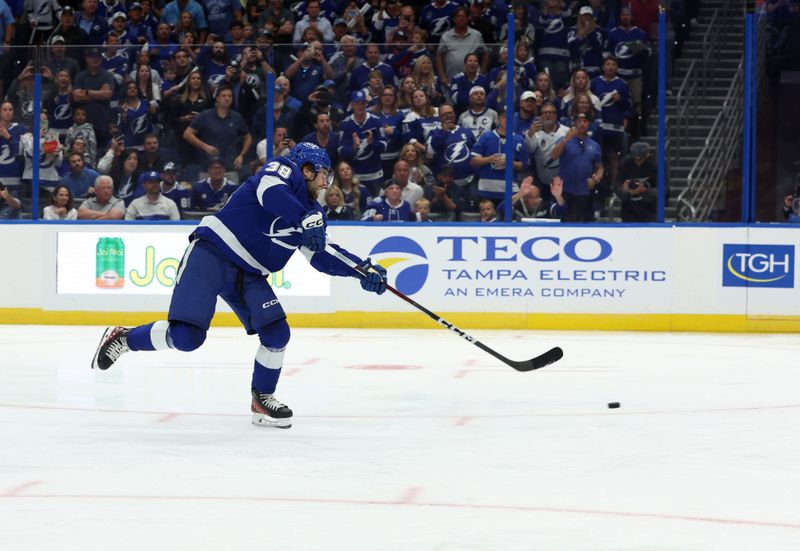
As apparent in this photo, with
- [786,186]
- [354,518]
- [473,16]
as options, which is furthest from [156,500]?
[473,16]

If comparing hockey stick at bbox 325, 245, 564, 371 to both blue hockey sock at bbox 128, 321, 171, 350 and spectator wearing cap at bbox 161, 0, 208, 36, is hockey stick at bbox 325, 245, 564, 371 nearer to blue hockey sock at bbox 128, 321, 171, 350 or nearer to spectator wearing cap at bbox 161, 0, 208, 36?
blue hockey sock at bbox 128, 321, 171, 350

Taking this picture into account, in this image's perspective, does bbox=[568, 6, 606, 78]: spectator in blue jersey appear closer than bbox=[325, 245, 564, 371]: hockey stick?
No

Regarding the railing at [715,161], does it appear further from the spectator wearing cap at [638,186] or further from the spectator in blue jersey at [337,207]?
the spectator in blue jersey at [337,207]

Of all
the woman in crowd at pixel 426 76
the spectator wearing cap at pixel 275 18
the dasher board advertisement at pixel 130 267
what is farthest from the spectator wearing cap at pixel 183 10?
the woman in crowd at pixel 426 76

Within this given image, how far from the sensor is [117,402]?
276 inches

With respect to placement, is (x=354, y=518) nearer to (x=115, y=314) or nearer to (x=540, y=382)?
(x=540, y=382)

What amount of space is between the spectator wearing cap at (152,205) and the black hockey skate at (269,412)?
19.1 ft

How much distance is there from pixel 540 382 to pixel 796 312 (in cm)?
441

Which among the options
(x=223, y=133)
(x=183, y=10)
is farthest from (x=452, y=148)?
(x=183, y=10)

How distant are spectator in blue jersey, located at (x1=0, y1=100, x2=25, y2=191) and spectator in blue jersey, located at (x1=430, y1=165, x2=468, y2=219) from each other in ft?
12.0

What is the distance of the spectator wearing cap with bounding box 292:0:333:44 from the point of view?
14148mm

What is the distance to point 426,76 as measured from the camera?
11.7m

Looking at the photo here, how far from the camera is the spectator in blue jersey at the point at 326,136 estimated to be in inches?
459

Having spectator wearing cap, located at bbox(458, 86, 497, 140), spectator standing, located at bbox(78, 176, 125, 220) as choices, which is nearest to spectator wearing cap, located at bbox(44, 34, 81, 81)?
spectator standing, located at bbox(78, 176, 125, 220)
